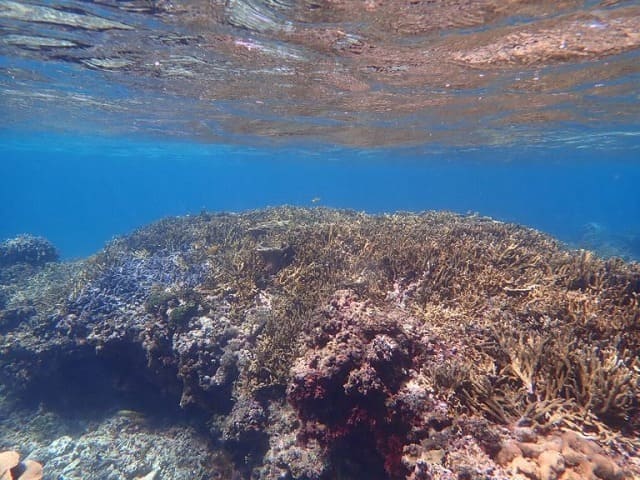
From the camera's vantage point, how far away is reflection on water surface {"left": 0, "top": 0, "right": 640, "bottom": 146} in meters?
10.1

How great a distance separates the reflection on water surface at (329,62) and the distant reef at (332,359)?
5993mm

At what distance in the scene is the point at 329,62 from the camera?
13.8 metres

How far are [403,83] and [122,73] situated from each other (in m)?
12.7

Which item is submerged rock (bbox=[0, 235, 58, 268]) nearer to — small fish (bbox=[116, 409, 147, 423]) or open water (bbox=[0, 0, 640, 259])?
open water (bbox=[0, 0, 640, 259])

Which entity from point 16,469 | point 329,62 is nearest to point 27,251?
point 16,469

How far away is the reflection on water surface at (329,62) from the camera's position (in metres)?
10.1

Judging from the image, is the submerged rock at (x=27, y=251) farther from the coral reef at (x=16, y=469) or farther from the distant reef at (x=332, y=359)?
the coral reef at (x=16, y=469)

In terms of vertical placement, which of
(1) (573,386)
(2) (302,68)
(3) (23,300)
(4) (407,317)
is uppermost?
(2) (302,68)

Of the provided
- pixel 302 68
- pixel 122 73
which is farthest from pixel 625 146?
pixel 122 73

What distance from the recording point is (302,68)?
47.9ft

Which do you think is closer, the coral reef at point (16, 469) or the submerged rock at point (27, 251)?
the coral reef at point (16, 469)

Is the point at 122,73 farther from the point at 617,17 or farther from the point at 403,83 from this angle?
the point at 617,17

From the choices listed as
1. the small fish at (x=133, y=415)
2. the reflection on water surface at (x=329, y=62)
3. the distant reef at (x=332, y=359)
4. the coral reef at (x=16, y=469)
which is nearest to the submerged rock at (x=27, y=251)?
the distant reef at (x=332, y=359)

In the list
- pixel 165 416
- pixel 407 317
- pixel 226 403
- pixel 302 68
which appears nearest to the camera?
pixel 407 317
